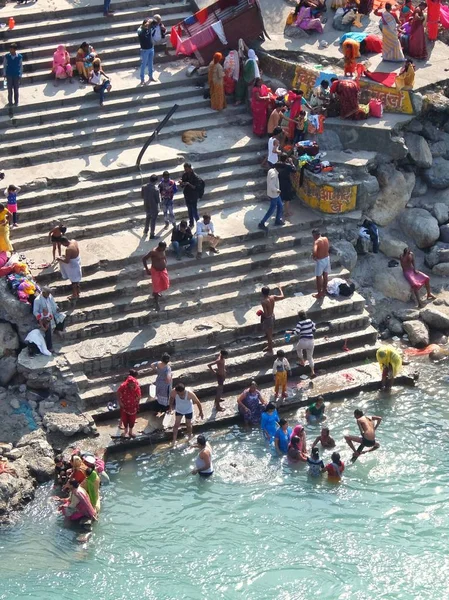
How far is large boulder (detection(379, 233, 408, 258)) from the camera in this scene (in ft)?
72.7

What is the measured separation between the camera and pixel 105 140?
75.4ft

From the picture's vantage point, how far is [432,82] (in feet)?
77.6

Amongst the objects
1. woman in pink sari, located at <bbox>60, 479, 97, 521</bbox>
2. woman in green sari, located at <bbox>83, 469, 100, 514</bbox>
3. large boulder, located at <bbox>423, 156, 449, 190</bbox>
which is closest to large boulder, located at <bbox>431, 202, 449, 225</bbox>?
large boulder, located at <bbox>423, 156, 449, 190</bbox>

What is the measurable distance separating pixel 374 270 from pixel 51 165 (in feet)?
20.3

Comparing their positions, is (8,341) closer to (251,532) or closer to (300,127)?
(251,532)

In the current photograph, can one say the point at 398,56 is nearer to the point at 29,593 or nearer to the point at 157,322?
the point at 157,322

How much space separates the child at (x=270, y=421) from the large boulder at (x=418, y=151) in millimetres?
7056

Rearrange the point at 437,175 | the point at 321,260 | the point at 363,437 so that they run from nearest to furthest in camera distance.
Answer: the point at 363,437 → the point at 321,260 → the point at 437,175

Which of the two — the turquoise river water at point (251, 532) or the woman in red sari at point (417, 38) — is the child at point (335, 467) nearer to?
the turquoise river water at point (251, 532)

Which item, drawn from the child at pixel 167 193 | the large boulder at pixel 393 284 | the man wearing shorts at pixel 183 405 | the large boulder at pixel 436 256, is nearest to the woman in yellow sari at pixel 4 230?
the child at pixel 167 193

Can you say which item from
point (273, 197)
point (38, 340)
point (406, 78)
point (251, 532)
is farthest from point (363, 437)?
point (406, 78)

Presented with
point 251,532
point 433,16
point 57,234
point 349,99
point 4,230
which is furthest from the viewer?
point 433,16

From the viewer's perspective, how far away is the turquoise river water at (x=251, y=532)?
15.7 meters

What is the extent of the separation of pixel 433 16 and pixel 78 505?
43.6 ft
